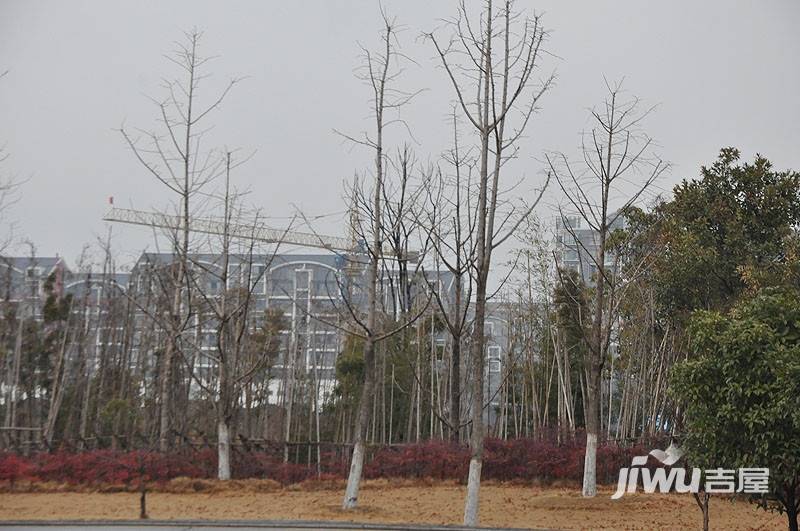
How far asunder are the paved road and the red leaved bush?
279 centimetres

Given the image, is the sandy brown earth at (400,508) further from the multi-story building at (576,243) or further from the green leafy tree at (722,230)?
the green leafy tree at (722,230)

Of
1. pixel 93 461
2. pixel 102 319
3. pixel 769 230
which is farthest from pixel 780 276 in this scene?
pixel 102 319

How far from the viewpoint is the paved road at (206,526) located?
6199 mm

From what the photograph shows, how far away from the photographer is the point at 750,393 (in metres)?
5.70

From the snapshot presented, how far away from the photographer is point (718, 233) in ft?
41.3

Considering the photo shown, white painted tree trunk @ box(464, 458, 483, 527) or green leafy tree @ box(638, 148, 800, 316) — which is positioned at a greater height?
green leafy tree @ box(638, 148, 800, 316)

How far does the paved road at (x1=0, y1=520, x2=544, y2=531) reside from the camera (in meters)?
6.20

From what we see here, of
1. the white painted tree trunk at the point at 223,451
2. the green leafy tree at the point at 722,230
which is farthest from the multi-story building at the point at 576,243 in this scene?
the white painted tree trunk at the point at 223,451

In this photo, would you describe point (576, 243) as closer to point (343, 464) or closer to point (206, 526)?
point (343, 464)

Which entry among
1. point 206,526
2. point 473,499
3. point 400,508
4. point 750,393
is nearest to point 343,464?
Result: point 400,508

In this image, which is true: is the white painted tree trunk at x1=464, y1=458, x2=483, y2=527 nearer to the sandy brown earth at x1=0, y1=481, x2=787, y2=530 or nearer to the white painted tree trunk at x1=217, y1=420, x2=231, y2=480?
the sandy brown earth at x1=0, y1=481, x2=787, y2=530

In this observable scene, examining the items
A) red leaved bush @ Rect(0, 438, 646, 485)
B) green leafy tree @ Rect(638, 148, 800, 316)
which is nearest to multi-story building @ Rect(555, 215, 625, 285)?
green leafy tree @ Rect(638, 148, 800, 316)

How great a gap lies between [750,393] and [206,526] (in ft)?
13.1

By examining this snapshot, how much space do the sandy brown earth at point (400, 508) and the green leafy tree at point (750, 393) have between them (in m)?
1.49
